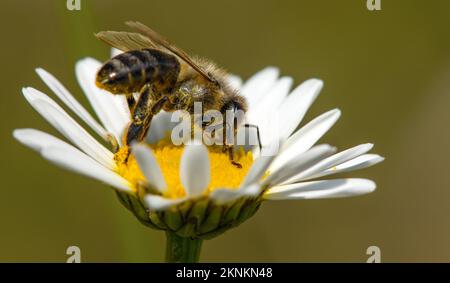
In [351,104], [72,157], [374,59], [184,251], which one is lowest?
→ [184,251]

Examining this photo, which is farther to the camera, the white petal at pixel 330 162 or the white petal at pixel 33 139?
the white petal at pixel 330 162

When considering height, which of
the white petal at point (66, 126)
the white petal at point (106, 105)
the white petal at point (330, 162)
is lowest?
the white petal at point (330, 162)

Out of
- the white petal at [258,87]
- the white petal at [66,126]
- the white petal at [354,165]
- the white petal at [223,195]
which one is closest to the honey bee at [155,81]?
the white petal at [66,126]

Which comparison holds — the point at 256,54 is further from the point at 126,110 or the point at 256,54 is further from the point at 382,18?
the point at 126,110

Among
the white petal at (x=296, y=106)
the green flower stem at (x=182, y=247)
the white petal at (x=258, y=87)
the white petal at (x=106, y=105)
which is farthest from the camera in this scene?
the white petal at (x=258, y=87)

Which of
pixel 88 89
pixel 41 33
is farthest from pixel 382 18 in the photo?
pixel 88 89

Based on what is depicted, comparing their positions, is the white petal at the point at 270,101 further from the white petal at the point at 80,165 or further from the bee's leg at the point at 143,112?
the white petal at the point at 80,165

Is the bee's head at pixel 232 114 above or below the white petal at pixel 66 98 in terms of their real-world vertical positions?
below

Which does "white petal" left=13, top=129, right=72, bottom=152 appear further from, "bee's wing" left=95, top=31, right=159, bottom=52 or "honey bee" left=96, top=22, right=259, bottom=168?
"bee's wing" left=95, top=31, right=159, bottom=52
